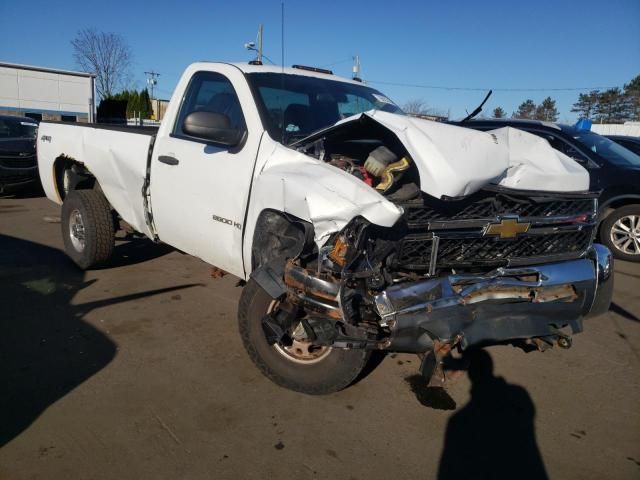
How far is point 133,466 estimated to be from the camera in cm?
234

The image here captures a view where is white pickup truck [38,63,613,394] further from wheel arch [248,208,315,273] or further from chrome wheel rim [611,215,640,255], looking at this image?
chrome wheel rim [611,215,640,255]

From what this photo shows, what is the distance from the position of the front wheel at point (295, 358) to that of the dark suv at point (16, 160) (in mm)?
8513

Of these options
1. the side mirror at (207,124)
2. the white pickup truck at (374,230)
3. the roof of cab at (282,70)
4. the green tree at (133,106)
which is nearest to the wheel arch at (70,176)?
the white pickup truck at (374,230)

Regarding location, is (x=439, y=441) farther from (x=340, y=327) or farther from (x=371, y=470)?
(x=340, y=327)

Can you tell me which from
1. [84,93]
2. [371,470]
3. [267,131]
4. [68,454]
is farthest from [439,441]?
[84,93]

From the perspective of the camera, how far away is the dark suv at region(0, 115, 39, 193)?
9352 mm

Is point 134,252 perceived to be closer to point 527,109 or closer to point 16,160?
point 16,160

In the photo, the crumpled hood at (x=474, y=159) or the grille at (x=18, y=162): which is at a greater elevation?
the crumpled hood at (x=474, y=159)

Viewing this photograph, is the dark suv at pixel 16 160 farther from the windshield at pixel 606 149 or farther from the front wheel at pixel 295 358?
the windshield at pixel 606 149

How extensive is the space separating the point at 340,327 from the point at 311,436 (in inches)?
24.6

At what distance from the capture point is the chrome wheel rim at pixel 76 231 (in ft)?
16.7

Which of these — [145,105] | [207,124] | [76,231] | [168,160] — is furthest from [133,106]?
[207,124]

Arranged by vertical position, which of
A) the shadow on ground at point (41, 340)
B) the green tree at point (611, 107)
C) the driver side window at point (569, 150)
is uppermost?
the green tree at point (611, 107)

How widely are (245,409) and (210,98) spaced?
8.28ft
